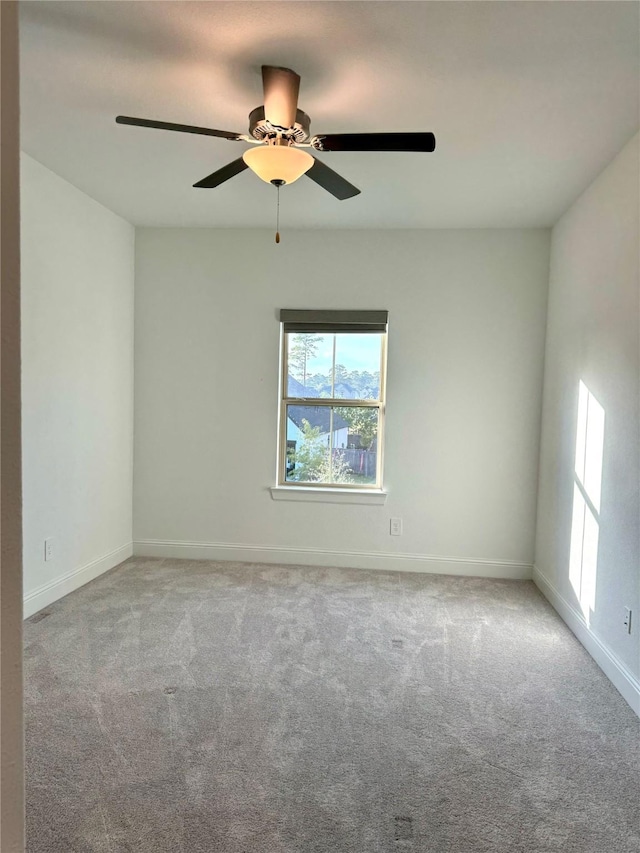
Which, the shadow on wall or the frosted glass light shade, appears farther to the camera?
the shadow on wall

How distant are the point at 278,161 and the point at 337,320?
81.6 inches

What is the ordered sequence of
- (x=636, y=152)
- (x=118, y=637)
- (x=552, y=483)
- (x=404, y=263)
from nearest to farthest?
(x=636, y=152)
(x=118, y=637)
(x=552, y=483)
(x=404, y=263)

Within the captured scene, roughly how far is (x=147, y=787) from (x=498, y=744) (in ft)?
4.26

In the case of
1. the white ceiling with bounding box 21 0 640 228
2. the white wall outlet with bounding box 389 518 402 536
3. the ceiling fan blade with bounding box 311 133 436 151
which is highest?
the white ceiling with bounding box 21 0 640 228

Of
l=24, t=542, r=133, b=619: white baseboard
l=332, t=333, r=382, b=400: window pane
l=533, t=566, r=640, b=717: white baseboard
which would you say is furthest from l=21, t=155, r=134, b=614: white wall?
l=533, t=566, r=640, b=717: white baseboard

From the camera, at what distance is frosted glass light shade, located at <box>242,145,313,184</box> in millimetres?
2045

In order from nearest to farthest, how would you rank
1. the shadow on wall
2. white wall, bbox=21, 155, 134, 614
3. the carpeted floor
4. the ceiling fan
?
the carpeted floor < the ceiling fan < the shadow on wall < white wall, bbox=21, 155, 134, 614

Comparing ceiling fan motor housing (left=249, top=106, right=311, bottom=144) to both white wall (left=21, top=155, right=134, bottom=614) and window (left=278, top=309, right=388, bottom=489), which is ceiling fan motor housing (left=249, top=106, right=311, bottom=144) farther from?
window (left=278, top=309, right=388, bottom=489)

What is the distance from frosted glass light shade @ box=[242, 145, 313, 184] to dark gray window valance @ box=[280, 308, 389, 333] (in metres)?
1.95

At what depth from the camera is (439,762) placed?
190 cm

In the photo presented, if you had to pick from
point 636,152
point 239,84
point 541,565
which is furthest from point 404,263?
point 541,565

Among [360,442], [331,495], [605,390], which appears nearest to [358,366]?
[360,442]

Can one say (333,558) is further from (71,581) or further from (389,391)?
(71,581)

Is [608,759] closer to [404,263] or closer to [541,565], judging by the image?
[541,565]
